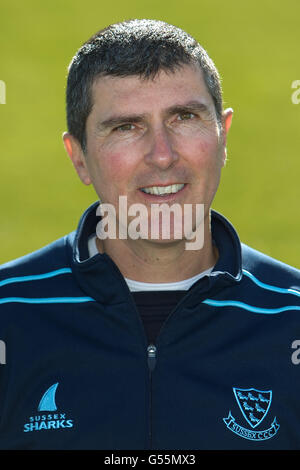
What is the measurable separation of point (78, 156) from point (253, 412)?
123cm

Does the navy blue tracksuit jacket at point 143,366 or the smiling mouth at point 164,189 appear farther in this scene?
the smiling mouth at point 164,189

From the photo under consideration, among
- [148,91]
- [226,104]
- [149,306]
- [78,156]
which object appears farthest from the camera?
[226,104]

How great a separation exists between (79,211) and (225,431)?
19.3ft

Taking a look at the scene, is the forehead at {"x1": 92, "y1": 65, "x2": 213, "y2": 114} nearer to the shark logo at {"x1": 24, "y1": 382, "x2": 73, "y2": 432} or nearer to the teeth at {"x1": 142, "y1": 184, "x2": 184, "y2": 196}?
the teeth at {"x1": 142, "y1": 184, "x2": 184, "y2": 196}

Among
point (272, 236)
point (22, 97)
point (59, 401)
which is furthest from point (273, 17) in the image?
point (59, 401)

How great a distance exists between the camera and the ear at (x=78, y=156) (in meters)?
3.90

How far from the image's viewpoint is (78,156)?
395 cm

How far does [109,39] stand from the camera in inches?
144

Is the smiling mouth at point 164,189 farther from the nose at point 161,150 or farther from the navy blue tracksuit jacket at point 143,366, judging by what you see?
the navy blue tracksuit jacket at point 143,366

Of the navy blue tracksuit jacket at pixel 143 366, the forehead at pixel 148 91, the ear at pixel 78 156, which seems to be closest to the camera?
the navy blue tracksuit jacket at pixel 143 366

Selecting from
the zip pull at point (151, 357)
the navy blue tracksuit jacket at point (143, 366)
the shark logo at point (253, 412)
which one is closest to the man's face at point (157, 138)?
the navy blue tracksuit jacket at point (143, 366)

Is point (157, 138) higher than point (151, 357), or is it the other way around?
point (157, 138)

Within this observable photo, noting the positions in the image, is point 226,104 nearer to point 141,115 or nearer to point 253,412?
point 141,115

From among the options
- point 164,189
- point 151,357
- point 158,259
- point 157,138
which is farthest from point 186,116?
point 151,357
